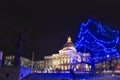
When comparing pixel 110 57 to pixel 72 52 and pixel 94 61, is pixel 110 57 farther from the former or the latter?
pixel 72 52

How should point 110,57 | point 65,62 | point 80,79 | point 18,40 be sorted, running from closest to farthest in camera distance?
point 80,79, point 18,40, point 110,57, point 65,62

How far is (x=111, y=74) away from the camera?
66938 millimetres

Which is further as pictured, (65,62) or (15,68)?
(65,62)

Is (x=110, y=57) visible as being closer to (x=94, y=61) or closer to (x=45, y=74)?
(x=94, y=61)

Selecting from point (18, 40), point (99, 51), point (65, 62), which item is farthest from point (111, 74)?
point (65, 62)

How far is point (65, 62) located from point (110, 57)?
150 ft

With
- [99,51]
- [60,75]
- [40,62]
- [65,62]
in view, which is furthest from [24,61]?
[60,75]

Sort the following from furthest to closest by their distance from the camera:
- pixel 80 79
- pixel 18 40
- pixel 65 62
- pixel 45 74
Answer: pixel 65 62
pixel 18 40
pixel 45 74
pixel 80 79

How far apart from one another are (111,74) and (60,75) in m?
11.3

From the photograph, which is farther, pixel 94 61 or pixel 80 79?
pixel 94 61

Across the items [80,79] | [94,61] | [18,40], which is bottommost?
[80,79]

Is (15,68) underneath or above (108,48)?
underneath

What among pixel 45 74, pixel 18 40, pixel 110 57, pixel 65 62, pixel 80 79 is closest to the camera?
pixel 80 79

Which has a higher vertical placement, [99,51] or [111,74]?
[99,51]
